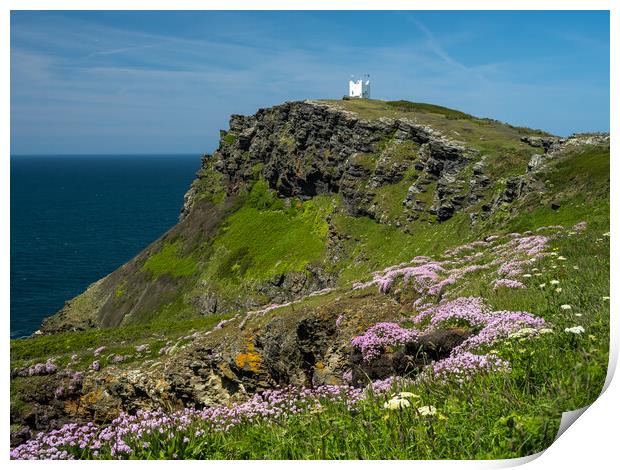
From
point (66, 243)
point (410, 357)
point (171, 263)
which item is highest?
point (410, 357)

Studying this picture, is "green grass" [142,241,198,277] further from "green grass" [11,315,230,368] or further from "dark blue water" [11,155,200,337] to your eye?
"green grass" [11,315,230,368]

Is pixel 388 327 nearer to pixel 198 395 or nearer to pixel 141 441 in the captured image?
pixel 141 441

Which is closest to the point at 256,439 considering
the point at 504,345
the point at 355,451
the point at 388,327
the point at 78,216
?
the point at 355,451

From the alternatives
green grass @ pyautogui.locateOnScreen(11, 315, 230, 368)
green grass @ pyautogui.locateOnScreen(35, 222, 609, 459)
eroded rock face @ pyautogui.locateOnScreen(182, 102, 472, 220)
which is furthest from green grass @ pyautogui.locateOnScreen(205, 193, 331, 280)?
green grass @ pyautogui.locateOnScreen(35, 222, 609, 459)

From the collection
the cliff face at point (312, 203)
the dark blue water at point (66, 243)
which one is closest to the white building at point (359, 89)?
the cliff face at point (312, 203)

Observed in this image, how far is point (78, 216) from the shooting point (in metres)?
158

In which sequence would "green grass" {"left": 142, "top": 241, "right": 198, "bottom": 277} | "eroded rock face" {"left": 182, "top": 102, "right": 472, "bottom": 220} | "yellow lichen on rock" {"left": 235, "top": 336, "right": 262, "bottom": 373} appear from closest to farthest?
"yellow lichen on rock" {"left": 235, "top": 336, "right": 262, "bottom": 373} < "eroded rock face" {"left": 182, "top": 102, "right": 472, "bottom": 220} < "green grass" {"left": 142, "top": 241, "right": 198, "bottom": 277}

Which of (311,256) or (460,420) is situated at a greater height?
(460,420)

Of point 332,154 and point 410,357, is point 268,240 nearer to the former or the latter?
point 332,154

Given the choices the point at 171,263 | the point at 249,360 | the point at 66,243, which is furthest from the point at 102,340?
the point at 66,243

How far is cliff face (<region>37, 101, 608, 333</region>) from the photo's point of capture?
4219 centimetres

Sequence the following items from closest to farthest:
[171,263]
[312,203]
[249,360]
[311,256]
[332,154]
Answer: [249,360] < [311,256] < [332,154] < [312,203] < [171,263]

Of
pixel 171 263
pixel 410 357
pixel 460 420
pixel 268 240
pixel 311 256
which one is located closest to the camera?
pixel 460 420

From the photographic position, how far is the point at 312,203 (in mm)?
61750
